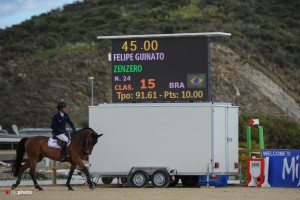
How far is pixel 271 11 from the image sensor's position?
98438mm

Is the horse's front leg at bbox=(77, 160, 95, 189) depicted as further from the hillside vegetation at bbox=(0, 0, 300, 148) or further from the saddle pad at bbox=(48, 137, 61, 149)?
the hillside vegetation at bbox=(0, 0, 300, 148)

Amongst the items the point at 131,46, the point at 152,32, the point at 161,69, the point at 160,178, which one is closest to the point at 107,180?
the point at 160,178

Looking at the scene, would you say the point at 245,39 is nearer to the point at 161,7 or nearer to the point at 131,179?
the point at 161,7

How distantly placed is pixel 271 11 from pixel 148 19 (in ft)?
55.7

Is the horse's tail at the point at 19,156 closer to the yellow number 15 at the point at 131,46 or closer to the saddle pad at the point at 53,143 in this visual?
the saddle pad at the point at 53,143

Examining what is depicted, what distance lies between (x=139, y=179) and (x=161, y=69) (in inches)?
140

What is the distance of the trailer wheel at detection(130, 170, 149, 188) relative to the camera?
27.7 m

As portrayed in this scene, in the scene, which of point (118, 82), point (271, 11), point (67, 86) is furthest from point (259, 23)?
point (118, 82)

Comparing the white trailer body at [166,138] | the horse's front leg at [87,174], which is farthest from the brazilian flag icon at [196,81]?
the horse's front leg at [87,174]

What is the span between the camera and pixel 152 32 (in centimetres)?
8125

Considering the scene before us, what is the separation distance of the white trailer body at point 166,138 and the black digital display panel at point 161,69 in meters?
0.42

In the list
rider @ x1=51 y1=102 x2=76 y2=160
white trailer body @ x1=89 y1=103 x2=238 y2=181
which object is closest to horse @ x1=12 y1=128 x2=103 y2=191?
rider @ x1=51 y1=102 x2=76 y2=160

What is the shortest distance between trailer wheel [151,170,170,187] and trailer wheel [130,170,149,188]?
22 centimetres

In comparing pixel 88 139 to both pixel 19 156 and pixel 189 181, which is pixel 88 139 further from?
pixel 189 181
